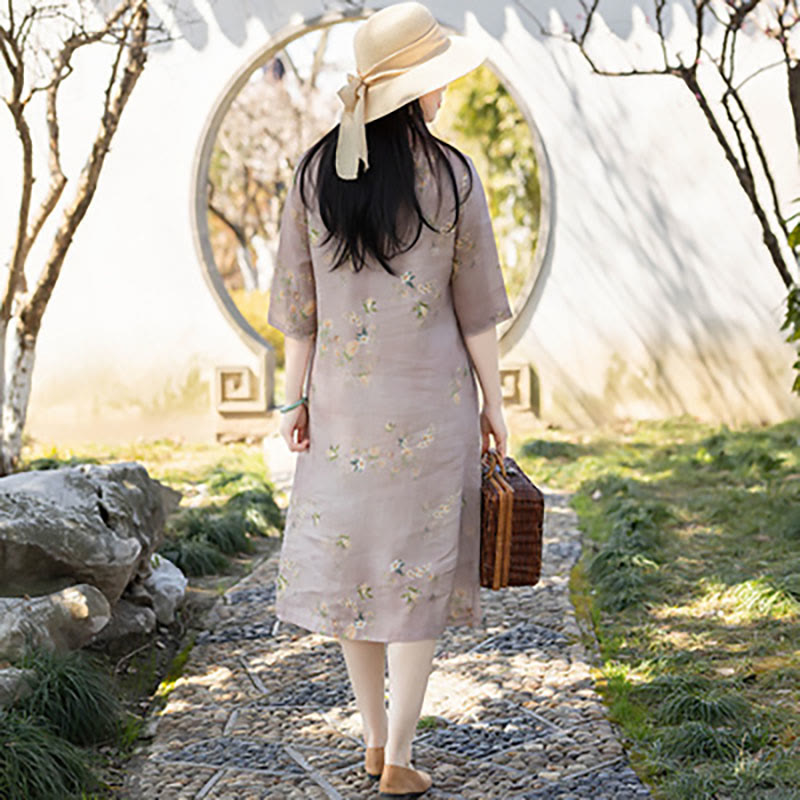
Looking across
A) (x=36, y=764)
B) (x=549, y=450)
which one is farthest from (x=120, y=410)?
(x=36, y=764)

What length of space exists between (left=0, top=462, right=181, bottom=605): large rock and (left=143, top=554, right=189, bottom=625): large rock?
0.20m

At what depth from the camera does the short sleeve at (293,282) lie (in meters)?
2.12

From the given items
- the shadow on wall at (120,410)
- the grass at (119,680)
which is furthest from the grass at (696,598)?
the shadow on wall at (120,410)

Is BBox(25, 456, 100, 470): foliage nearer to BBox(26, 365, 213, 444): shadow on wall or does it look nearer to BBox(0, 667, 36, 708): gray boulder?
BBox(26, 365, 213, 444): shadow on wall

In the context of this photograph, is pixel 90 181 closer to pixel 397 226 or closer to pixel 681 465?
pixel 681 465

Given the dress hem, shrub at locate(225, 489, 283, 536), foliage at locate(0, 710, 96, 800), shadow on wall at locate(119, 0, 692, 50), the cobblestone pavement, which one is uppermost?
shadow on wall at locate(119, 0, 692, 50)

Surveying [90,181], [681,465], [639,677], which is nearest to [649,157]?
[681,465]

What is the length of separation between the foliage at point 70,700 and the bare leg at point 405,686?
72 cm

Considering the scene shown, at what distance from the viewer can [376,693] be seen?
7.31 ft

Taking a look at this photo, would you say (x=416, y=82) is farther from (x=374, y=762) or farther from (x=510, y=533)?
(x=374, y=762)

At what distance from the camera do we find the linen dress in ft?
6.79

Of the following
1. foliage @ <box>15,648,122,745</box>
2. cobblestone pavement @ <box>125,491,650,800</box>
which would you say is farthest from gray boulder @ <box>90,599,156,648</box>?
foliage @ <box>15,648,122,745</box>

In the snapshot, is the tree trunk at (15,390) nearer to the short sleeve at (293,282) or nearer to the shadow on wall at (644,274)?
the shadow on wall at (644,274)

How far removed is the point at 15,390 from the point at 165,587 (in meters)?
Result: 2.04
